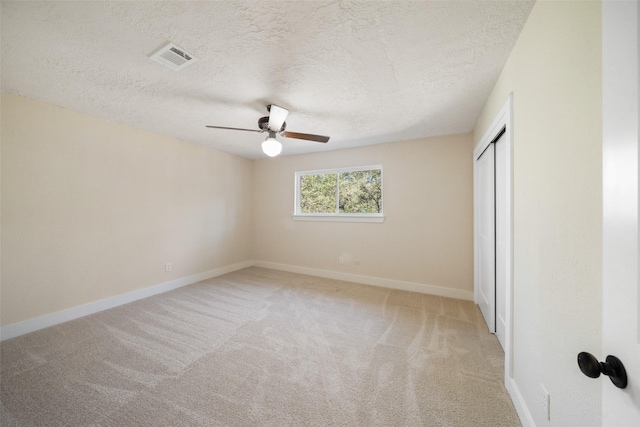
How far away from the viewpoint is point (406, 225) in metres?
3.50

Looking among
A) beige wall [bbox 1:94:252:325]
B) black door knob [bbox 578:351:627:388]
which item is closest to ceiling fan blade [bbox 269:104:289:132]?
beige wall [bbox 1:94:252:325]

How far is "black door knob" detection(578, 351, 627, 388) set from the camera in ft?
1.48

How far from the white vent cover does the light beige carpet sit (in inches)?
94.3

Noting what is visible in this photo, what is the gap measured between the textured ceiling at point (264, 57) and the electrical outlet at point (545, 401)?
80.8 inches

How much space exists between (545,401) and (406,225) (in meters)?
2.53

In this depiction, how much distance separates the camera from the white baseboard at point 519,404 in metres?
1.25

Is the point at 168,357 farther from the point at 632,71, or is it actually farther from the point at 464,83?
the point at 464,83

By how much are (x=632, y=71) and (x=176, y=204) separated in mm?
4301

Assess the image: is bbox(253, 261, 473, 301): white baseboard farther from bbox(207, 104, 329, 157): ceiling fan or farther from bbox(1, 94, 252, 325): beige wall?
bbox(207, 104, 329, 157): ceiling fan

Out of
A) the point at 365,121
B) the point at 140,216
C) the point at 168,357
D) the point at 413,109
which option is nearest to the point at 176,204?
the point at 140,216

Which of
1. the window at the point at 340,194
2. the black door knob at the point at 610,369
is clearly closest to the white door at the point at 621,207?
the black door knob at the point at 610,369

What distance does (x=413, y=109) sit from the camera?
2459 millimetres

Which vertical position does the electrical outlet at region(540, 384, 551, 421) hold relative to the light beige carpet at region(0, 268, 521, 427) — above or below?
above

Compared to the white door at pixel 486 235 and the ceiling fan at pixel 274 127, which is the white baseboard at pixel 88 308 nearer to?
the ceiling fan at pixel 274 127
